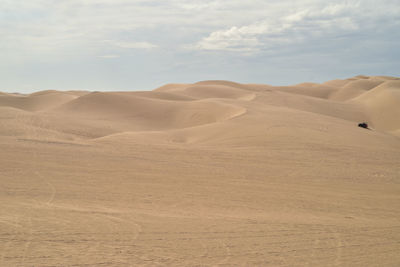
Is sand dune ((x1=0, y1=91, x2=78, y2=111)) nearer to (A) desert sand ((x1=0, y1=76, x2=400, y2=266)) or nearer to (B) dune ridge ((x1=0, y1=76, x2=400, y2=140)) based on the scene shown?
(B) dune ridge ((x1=0, y1=76, x2=400, y2=140))

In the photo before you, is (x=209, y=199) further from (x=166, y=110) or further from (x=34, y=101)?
(x=34, y=101)

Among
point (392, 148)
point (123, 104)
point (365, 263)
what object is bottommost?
point (365, 263)

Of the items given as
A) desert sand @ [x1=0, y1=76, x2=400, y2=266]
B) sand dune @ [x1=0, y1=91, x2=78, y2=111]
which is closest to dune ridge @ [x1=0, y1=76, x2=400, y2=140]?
sand dune @ [x1=0, y1=91, x2=78, y2=111]

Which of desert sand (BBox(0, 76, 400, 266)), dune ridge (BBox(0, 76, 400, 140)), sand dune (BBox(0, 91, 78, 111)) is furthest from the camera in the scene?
sand dune (BBox(0, 91, 78, 111))

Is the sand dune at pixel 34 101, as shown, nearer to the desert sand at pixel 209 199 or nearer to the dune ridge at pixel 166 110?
the dune ridge at pixel 166 110

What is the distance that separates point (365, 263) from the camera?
16.2ft

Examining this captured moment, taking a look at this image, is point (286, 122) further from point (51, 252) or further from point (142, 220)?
point (51, 252)

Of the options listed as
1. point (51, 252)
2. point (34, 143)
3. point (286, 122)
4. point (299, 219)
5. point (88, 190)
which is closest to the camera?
point (51, 252)

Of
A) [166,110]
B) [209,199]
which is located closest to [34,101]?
[166,110]

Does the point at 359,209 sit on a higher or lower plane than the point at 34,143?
lower

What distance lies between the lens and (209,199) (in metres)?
8.09

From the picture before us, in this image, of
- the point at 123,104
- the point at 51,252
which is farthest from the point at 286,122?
the point at 123,104

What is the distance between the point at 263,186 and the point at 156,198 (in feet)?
9.30

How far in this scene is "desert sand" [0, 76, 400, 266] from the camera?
505 cm
